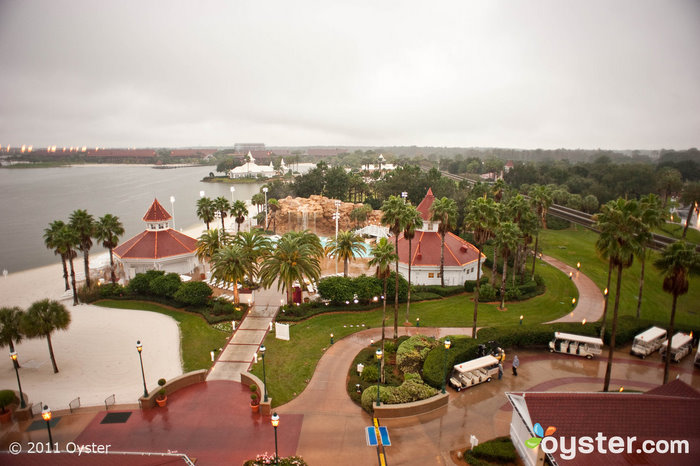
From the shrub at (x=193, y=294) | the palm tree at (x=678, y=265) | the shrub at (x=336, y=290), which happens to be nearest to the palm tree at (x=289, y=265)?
the shrub at (x=336, y=290)

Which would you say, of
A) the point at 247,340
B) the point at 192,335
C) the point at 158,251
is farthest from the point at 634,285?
the point at 158,251

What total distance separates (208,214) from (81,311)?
2205 cm

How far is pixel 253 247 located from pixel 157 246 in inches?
631

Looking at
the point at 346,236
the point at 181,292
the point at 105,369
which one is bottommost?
the point at 105,369

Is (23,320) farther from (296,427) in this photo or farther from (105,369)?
(296,427)

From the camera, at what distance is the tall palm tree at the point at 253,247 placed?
3671 centimetres

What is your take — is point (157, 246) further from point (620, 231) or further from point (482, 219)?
point (620, 231)

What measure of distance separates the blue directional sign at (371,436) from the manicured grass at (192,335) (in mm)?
13894

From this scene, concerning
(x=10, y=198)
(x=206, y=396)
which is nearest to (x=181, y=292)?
(x=206, y=396)

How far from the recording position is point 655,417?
1686 cm

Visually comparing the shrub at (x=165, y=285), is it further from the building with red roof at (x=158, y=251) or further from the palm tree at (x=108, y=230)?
the palm tree at (x=108, y=230)

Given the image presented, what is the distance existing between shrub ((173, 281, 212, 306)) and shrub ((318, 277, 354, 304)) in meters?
11.5

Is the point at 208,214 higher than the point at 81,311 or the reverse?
higher

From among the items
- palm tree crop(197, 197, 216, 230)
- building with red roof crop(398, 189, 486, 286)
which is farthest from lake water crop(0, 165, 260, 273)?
building with red roof crop(398, 189, 486, 286)
